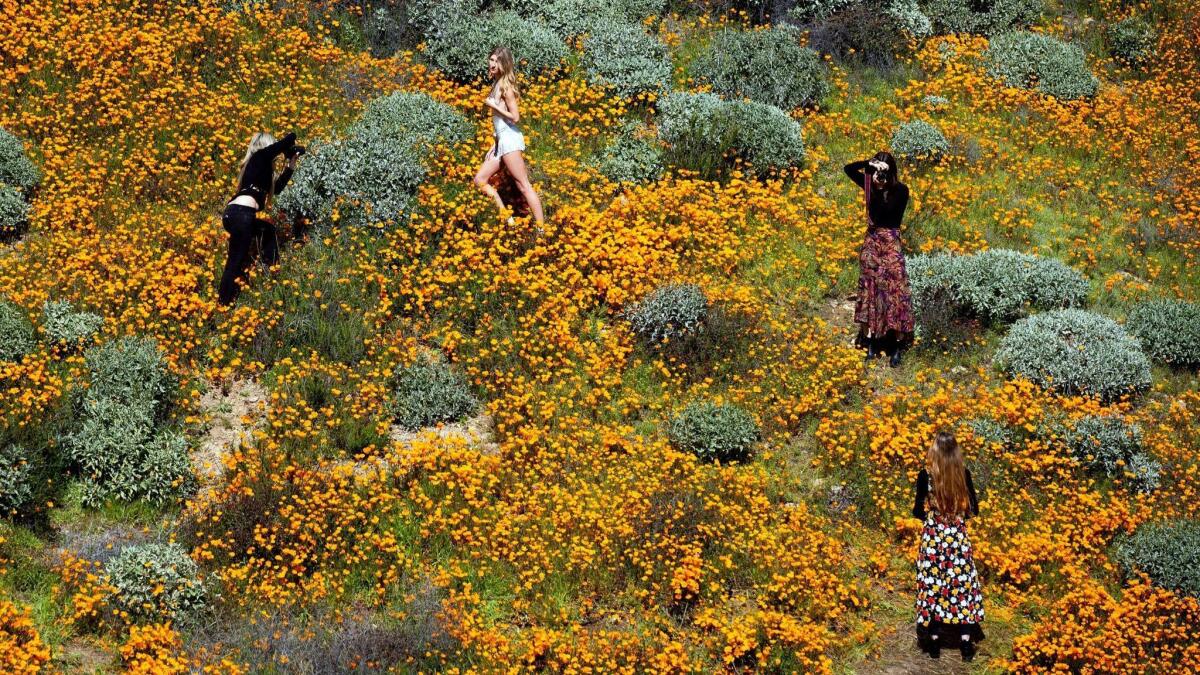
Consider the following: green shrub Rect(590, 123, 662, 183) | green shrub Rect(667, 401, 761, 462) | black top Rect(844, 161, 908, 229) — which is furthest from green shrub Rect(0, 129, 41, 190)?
black top Rect(844, 161, 908, 229)

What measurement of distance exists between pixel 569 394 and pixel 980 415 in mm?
4237

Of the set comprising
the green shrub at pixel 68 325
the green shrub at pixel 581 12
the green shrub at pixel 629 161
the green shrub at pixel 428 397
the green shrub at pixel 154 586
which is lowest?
the green shrub at pixel 154 586

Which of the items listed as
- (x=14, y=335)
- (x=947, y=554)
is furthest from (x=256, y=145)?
(x=947, y=554)

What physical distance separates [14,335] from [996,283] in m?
10.6

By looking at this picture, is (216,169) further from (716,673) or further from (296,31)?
(716,673)

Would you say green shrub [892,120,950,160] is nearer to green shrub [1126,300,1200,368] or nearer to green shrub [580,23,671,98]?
green shrub [580,23,671,98]

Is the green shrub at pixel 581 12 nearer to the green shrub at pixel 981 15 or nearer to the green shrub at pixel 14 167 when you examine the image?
the green shrub at pixel 981 15

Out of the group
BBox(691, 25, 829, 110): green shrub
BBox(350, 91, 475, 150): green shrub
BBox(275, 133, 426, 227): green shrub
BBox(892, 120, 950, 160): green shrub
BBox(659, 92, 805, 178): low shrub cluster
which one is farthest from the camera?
BBox(691, 25, 829, 110): green shrub

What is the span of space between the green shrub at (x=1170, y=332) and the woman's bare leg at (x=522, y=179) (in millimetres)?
6924

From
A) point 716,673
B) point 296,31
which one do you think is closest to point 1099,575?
point 716,673

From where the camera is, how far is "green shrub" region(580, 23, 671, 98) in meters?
19.2

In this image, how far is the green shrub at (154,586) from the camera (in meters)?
10.9

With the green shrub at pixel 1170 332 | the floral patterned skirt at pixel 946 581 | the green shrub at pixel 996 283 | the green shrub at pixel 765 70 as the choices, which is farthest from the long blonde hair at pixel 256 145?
the green shrub at pixel 1170 332

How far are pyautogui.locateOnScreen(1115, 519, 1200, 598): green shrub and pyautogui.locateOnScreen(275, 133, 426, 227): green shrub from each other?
8470 millimetres
